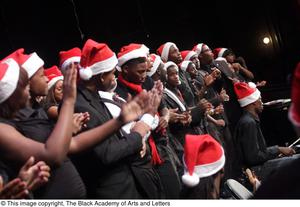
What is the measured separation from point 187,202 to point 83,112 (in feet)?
2.67

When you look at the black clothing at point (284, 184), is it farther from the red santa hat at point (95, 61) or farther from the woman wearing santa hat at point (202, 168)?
the red santa hat at point (95, 61)

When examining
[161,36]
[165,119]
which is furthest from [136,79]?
[161,36]

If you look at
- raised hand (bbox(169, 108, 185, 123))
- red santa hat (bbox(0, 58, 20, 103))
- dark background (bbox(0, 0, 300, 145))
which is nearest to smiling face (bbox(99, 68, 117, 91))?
red santa hat (bbox(0, 58, 20, 103))

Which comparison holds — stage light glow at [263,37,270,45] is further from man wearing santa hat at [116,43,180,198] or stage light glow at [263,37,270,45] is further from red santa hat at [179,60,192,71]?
man wearing santa hat at [116,43,180,198]

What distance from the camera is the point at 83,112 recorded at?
9.16 ft

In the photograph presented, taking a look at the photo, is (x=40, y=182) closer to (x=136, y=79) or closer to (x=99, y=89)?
(x=99, y=89)

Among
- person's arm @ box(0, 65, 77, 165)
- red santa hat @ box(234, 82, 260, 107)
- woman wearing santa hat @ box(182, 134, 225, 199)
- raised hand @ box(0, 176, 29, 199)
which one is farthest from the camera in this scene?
red santa hat @ box(234, 82, 260, 107)

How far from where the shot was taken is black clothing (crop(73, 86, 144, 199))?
273cm

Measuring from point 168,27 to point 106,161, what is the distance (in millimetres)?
6363

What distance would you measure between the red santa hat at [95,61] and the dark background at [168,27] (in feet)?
9.87

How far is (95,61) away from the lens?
3.11 m

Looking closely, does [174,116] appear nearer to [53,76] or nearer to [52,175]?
[53,76]

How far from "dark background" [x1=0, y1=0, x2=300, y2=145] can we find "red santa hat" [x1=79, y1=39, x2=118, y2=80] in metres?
3.01

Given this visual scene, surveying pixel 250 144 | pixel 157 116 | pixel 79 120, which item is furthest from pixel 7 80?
pixel 250 144
